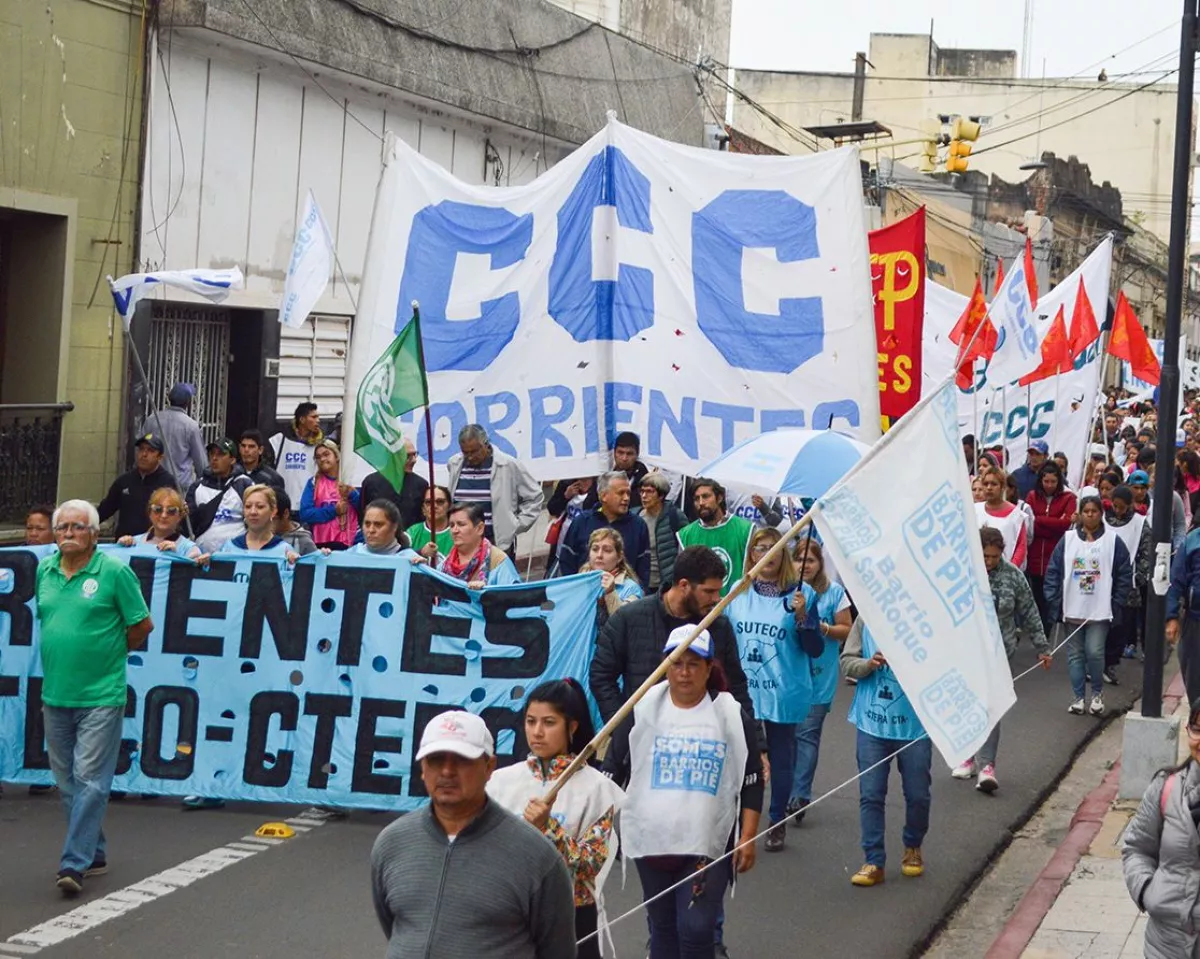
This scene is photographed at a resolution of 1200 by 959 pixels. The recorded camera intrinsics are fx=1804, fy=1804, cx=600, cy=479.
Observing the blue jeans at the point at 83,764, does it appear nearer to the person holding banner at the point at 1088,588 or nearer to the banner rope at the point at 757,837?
the banner rope at the point at 757,837

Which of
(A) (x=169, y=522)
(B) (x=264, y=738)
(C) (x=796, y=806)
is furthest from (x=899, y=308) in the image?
(B) (x=264, y=738)

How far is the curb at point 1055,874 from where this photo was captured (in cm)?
771

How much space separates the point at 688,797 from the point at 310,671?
12.0 feet

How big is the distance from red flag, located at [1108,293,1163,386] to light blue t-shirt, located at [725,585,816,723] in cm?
1348

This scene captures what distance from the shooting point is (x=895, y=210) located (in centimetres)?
3678

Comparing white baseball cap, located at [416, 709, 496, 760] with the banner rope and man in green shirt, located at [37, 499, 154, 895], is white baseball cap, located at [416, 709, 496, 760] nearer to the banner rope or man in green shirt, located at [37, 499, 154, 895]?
the banner rope

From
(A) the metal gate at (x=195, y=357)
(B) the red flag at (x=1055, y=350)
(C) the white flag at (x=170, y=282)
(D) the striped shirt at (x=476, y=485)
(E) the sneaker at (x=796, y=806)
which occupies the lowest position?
(E) the sneaker at (x=796, y=806)

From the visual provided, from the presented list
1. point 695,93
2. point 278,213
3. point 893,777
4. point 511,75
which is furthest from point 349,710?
point 695,93

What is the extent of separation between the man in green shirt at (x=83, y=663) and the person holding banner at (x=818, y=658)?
10.6ft

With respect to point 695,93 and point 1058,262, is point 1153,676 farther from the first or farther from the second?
point 1058,262

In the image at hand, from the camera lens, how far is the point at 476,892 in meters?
4.13

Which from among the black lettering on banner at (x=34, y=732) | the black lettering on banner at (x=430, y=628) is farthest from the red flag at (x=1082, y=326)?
the black lettering on banner at (x=34, y=732)

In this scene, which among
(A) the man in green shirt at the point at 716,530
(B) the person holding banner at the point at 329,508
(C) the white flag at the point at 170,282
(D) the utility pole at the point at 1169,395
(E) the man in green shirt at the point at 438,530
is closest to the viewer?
(D) the utility pole at the point at 1169,395

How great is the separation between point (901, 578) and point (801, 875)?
9.67ft
